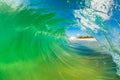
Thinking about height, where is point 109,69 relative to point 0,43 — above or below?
below

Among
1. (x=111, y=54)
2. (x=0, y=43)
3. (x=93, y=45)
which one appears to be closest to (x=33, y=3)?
(x=0, y=43)

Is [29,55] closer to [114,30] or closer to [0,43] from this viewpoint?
[0,43]

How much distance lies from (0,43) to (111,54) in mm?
753

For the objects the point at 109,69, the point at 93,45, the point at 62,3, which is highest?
the point at 62,3

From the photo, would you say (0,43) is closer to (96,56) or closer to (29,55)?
(29,55)

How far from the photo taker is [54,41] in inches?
82.9

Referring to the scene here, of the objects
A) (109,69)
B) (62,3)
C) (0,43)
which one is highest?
(62,3)

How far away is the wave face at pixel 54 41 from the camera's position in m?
2.06

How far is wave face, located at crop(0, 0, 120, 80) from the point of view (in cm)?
206

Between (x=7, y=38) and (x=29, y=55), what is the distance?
19 cm

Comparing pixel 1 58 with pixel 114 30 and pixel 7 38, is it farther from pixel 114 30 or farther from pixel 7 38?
pixel 114 30

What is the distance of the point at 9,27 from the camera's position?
2.07 m

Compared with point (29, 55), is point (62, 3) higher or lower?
higher

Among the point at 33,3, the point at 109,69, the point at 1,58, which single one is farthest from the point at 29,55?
the point at 109,69
